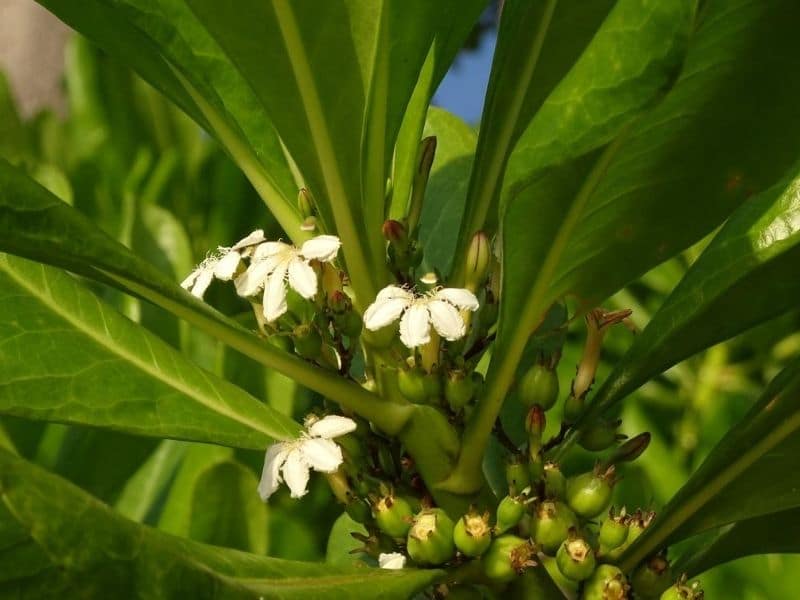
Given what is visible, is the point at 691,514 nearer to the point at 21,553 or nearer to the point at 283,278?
the point at 283,278

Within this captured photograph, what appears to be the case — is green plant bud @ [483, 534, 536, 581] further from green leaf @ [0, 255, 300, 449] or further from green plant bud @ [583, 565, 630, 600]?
green leaf @ [0, 255, 300, 449]

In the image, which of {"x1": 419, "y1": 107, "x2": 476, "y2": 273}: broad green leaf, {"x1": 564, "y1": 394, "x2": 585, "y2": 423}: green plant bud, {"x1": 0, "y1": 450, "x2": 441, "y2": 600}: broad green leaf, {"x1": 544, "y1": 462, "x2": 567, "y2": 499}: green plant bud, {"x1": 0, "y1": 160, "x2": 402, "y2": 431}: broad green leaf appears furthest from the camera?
{"x1": 419, "y1": 107, "x2": 476, "y2": 273}: broad green leaf

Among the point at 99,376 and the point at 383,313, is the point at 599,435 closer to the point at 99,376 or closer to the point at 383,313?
the point at 383,313

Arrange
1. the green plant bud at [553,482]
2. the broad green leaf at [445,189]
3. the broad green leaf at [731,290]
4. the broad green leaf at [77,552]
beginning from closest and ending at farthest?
the broad green leaf at [77,552] → the broad green leaf at [731,290] → the green plant bud at [553,482] → the broad green leaf at [445,189]

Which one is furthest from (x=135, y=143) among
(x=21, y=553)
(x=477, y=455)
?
(x=21, y=553)

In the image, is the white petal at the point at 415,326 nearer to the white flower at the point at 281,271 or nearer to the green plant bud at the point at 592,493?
the white flower at the point at 281,271

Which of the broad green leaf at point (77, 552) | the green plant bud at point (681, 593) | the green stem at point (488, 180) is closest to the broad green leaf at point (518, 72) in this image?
the green stem at point (488, 180)

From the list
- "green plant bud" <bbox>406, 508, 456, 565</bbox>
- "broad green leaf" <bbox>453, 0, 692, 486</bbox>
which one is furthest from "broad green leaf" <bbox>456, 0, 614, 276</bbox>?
"green plant bud" <bbox>406, 508, 456, 565</bbox>
